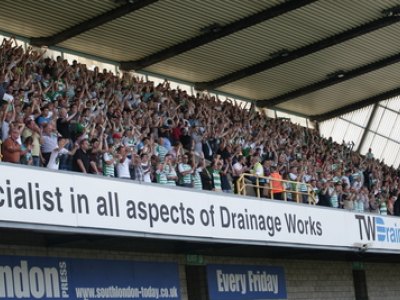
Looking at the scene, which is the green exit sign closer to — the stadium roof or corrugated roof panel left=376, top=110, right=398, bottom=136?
the stadium roof

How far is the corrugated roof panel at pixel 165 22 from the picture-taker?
24.4 m

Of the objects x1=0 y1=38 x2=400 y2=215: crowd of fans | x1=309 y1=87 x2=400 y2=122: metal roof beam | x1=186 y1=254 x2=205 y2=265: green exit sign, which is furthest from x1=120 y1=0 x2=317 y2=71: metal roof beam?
x1=309 y1=87 x2=400 y2=122: metal roof beam

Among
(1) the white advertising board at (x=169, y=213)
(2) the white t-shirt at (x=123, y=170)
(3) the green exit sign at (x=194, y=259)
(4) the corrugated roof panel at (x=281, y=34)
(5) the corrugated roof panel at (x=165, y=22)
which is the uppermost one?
(4) the corrugated roof panel at (x=281, y=34)

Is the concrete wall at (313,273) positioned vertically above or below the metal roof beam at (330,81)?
below

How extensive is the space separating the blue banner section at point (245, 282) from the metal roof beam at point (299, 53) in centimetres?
784

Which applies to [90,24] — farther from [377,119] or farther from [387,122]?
[387,122]

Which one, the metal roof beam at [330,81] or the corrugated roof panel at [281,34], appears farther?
the metal roof beam at [330,81]

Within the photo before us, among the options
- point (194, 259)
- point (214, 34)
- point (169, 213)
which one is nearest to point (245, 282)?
point (194, 259)

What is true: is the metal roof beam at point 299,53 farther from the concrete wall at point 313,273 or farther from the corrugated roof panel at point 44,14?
the corrugated roof panel at point 44,14

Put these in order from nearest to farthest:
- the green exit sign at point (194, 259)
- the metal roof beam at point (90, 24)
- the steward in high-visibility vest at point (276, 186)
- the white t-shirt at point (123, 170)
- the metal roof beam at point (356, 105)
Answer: the white t-shirt at point (123, 170), the green exit sign at point (194, 259), the steward in high-visibility vest at point (276, 186), the metal roof beam at point (90, 24), the metal roof beam at point (356, 105)

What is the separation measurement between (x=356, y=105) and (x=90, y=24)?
50.3 ft

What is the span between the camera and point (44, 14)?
Result: 919 inches

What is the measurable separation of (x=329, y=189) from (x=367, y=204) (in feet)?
7.06

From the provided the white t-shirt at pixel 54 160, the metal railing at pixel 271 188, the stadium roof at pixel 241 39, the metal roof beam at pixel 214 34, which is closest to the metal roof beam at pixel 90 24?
the stadium roof at pixel 241 39
